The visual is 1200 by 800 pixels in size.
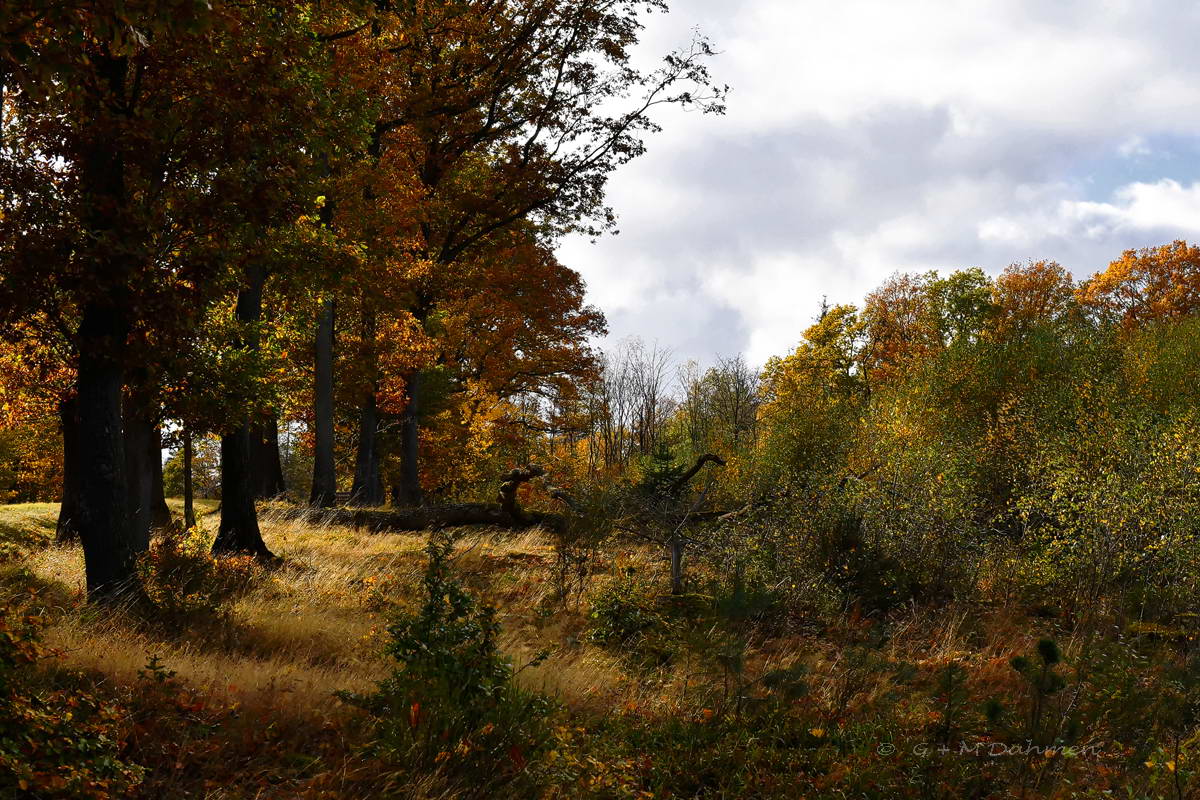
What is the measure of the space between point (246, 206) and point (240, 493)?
5.17 m

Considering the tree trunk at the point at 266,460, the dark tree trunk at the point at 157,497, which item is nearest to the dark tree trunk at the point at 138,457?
the dark tree trunk at the point at 157,497

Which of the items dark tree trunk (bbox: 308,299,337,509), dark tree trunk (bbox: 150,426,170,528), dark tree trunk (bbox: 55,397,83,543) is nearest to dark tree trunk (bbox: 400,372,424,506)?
dark tree trunk (bbox: 308,299,337,509)

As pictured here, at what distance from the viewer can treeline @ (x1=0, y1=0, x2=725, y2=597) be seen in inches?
297

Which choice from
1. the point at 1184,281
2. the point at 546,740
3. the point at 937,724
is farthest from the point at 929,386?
the point at 1184,281

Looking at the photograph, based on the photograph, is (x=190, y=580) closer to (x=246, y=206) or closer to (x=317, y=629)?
(x=317, y=629)

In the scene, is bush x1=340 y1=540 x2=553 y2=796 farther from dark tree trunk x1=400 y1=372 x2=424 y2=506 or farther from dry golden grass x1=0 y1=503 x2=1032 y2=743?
dark tree trunk x1=400 y1=372 x2=424 y2=506

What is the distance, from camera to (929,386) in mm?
22922

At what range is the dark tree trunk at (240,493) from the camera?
37.6 ft

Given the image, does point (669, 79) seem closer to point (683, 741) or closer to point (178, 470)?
point (683, 741)

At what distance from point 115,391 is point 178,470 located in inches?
1386

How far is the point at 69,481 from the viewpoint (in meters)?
13.3

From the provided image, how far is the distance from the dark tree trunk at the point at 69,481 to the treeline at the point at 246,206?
54 millimetres

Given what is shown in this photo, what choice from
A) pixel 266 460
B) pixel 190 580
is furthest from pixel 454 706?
pixel 266 460

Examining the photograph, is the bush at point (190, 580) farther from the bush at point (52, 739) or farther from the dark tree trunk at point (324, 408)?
the dark tree trunk at point (324, 408)
